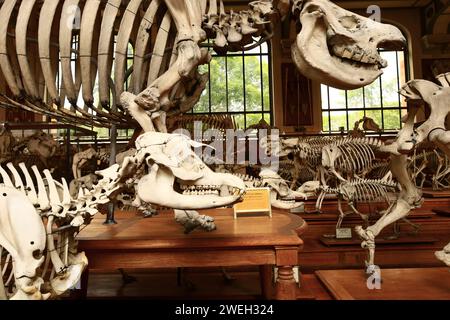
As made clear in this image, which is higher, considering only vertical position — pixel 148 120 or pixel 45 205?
pixel 148 120

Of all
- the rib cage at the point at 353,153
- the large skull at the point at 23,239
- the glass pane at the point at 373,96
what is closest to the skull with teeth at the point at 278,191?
the rib cage at the point at 353,153

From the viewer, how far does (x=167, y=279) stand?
3.21 m

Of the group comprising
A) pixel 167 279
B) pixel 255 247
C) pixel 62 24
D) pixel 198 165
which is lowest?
pixel 167 279

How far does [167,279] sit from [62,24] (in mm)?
2138

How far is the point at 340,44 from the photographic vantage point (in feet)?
5.78

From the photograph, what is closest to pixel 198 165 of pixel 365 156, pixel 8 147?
pixel 365 156

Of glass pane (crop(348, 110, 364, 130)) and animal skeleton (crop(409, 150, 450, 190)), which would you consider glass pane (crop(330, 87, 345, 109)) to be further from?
animal skeleton (crop(409, 150, 450, 190))

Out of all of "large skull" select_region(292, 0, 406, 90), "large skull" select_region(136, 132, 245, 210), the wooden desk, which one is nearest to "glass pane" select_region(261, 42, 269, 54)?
"large skull" select_region(292, 0, 406, 90)

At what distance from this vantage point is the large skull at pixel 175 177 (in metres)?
1.52

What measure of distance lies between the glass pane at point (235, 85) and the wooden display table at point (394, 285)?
8.89 metres

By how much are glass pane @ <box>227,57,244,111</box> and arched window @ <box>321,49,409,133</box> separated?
2.34 metres
